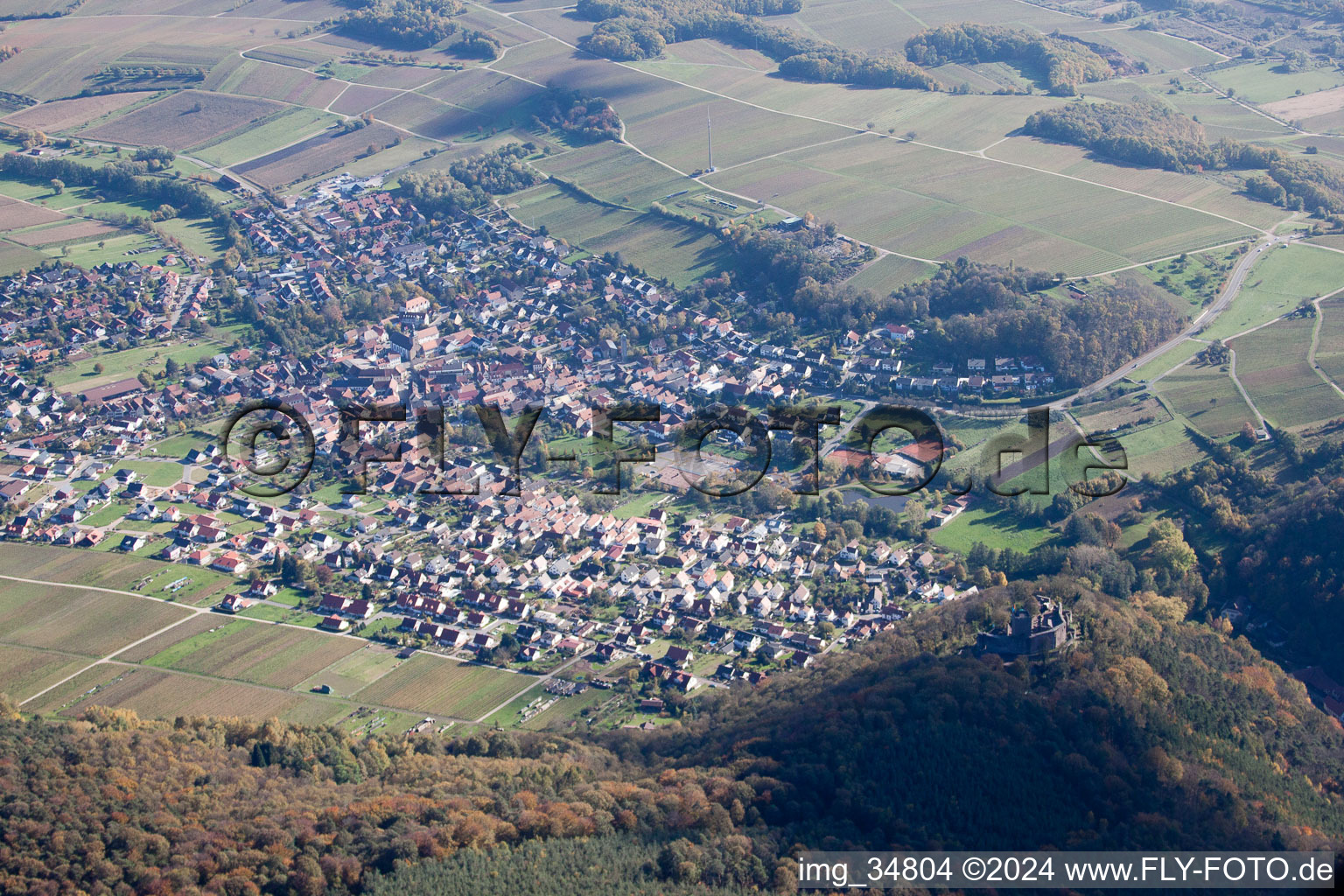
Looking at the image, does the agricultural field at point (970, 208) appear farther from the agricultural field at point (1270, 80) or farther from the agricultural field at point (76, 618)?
the agricultural field at point (76, 618)

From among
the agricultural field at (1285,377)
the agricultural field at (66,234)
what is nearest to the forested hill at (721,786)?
the agricultural field at (1285,377)

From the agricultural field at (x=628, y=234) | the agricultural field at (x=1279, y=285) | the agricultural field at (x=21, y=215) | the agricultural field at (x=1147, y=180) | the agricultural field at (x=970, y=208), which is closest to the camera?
the agricultural field at (x=1279, y=285)

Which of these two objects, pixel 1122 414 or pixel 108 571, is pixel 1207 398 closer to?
pixel 1122 414

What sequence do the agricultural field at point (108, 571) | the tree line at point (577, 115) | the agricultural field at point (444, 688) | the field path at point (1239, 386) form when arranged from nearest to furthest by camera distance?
the agricultural field at point (444, 688) < the agricultural field at point (108, 571) < the field path at point (1239, 386) < the tree line at point (577, 115)

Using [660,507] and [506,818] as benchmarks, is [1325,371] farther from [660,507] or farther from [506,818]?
[506,818]

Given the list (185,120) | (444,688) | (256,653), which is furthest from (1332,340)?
(185,120)

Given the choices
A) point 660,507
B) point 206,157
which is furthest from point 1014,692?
point 206,157

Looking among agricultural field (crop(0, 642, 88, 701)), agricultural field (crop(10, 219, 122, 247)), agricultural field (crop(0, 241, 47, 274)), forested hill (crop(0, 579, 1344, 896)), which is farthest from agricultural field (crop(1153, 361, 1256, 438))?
agricultural field (crop(0, 241, 47, 274))
